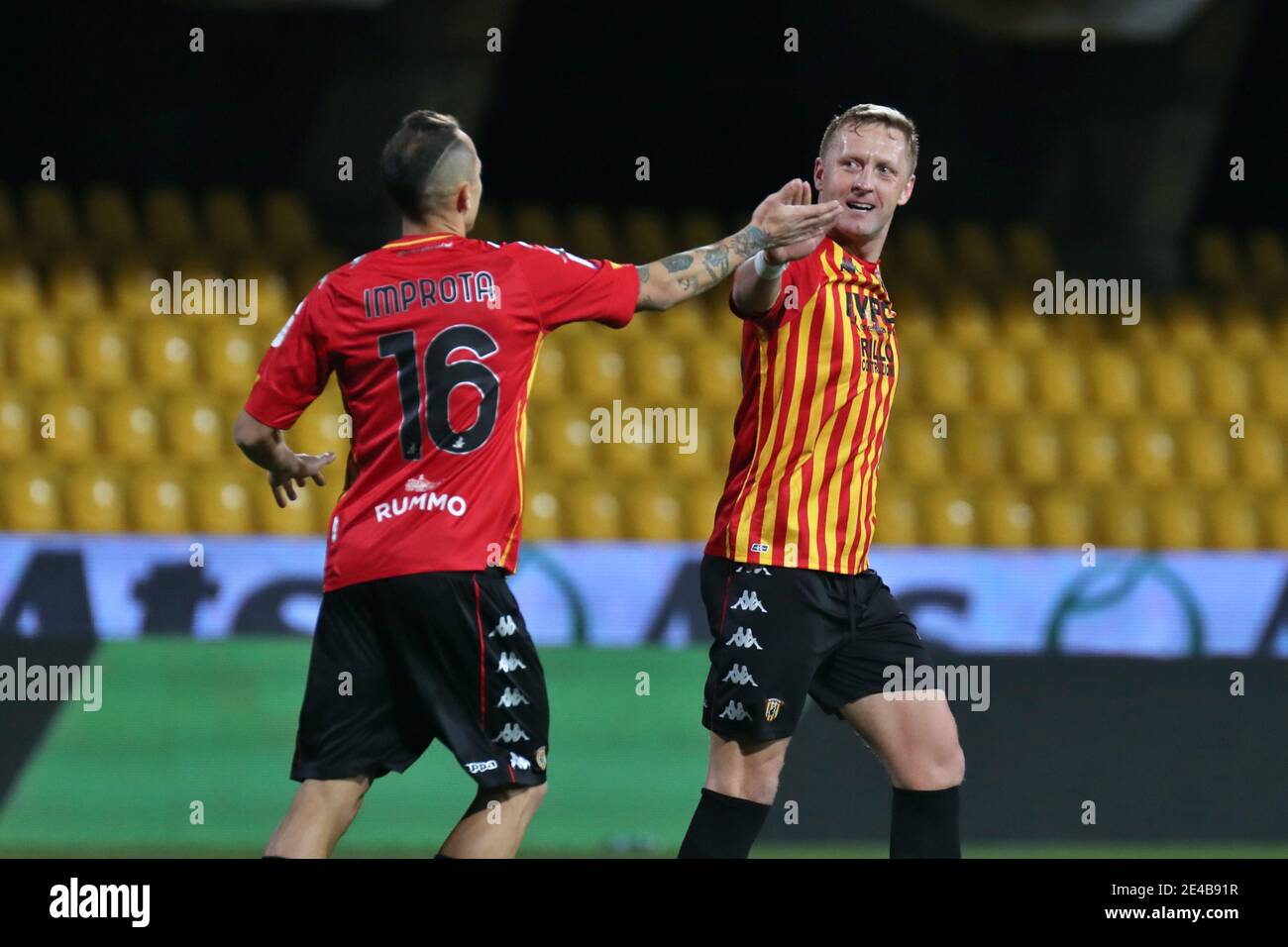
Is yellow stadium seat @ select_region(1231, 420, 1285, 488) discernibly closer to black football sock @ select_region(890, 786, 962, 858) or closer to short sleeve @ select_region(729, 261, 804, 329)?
black football sock @ select_region(890, 786, 962, 858)

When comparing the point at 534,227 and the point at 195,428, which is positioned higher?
the point at 534,227

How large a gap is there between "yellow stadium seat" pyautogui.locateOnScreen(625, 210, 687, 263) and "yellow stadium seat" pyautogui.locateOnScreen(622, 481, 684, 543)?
2381 millimetres

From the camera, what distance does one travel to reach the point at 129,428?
9.17m

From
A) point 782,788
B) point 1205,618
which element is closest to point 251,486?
point 782,788

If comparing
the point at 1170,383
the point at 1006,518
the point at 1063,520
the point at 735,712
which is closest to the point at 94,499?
the point at 1006,518

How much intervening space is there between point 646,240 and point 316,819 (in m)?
7.61

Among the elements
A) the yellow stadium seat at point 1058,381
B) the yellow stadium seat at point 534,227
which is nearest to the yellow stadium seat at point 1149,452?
the yellow stadium seat at point 1058,381

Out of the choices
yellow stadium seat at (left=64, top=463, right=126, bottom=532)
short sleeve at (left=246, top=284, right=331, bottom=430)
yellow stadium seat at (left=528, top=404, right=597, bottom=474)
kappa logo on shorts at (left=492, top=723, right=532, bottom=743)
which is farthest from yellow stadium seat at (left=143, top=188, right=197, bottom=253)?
kappa logo on shorts at (left=492, top=723, right=532, bottom=743)

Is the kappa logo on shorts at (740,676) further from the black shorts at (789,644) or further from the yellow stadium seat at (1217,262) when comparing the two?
the yellow stadium seat at (1217,262)

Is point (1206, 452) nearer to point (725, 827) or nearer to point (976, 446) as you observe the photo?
point (976, 446)

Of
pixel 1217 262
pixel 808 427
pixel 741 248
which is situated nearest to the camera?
pixel 741 248

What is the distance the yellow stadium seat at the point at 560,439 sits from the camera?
944 centimetres

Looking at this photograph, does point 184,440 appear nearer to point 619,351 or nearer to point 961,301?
point 619,351
